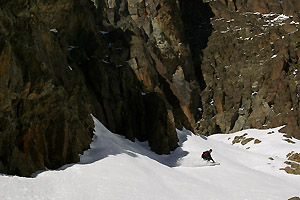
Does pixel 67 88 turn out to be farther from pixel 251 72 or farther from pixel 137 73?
pixel 251 72

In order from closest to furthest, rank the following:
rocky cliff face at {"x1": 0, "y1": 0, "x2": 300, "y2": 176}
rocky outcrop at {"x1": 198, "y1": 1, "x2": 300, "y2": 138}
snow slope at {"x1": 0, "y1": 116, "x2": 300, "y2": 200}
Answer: snow slope at {"x1": 0, "y1": 116, "x2": 300, "y2": 200} → rocky cliff face at {"x1": 0, "y1": 0, "x2": 300, "y2": 176} → rocky outcrop at {"x1": 198, "y1": 1, "x2": 300, "y2": 138}

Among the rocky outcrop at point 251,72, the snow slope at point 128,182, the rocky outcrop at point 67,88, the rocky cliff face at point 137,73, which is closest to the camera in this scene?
the snow slope at point 128,182

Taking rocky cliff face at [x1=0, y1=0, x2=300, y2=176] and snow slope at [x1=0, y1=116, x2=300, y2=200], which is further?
rocky cliff face at [x1=0, y1=0, x2=300, y2=176]

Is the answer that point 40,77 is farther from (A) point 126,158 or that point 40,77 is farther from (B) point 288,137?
(B) point 288,137

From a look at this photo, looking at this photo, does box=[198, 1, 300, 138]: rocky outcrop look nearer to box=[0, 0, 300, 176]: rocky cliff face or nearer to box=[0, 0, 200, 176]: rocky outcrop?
box=[0, 0, 300, 176]: rocky cliff face


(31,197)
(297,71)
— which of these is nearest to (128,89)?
(31,197)

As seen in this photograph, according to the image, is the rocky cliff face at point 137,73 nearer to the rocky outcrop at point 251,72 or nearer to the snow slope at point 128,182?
the rocky outcrop at point 251,72

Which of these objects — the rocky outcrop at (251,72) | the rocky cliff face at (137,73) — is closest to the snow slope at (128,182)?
the rocky cliff face at (137,73)

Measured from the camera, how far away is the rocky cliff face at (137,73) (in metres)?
17.9

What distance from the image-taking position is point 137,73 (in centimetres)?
4328

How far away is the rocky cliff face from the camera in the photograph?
58.6 ft

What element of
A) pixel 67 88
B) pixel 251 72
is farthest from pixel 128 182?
pixel 251 72

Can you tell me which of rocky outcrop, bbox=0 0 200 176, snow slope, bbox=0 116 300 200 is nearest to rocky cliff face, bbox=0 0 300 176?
rocky outcrop, bbox=0 0 200 176

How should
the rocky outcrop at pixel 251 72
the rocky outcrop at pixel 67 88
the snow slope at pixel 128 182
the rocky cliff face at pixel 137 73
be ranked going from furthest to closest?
the rocky outcrop at pixel 251 72, the rocky cliff face at pixel 137 73, the rocky outcrop at pixel 67 88, the snow slope at pixel 128 182
